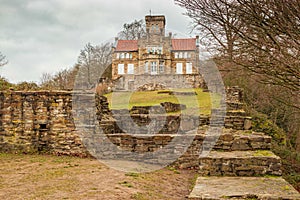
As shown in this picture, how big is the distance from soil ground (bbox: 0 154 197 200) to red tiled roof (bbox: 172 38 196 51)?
42.1 m

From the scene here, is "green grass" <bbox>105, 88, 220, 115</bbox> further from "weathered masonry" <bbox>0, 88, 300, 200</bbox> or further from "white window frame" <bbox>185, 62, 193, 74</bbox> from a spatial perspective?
"white window frame" <bbox>185, 62, 193, 74</bbox>

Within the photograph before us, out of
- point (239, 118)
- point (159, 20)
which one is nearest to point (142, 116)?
point (239, 118)

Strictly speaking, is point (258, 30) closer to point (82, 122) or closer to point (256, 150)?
point (256, 150)

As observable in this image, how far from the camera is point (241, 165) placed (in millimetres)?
6250

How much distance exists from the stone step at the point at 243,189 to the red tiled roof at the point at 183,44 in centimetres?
4517

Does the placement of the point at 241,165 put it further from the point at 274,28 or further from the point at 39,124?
the point at 39,124

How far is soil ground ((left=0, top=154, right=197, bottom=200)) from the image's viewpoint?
5883 millimetres

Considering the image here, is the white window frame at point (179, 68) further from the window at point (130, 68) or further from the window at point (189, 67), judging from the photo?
the window at point (130, 68)

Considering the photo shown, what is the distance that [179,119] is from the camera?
1574 cm

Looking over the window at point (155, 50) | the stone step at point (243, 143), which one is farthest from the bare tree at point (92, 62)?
the stone step at point (243, 143)

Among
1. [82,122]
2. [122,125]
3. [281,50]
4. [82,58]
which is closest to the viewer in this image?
[281,50]

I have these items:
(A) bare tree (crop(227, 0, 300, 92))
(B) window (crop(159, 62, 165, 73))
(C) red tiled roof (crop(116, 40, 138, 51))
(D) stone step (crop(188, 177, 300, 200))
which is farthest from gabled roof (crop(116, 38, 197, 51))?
(D) stone step (crop(188, 177, 300, 200))

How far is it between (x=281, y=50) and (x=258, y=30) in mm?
501

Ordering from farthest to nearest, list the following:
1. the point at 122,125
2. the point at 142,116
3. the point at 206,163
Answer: the point at 142,116, the point at 122,125, the point at 206,163
